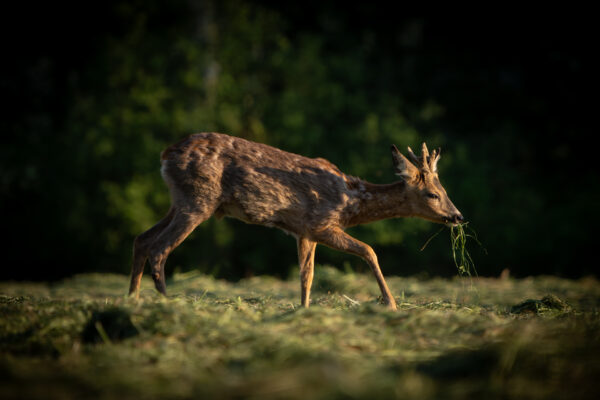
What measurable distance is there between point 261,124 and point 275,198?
31.3ft

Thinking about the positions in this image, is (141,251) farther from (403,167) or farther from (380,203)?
(403,167)

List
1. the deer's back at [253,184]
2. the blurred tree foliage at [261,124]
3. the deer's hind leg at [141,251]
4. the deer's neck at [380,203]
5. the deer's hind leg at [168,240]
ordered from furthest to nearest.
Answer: the blurred tree foliage at [261,124], the deer's neck at [380,203], the deer's back at [253,184], the deer's hind leg at [141,251], the deer's hind leg at [168,240]

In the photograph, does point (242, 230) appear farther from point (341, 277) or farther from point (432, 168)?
point (432, 168)

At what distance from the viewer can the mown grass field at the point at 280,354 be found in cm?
222

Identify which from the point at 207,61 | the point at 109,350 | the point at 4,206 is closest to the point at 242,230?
the point at 207,61

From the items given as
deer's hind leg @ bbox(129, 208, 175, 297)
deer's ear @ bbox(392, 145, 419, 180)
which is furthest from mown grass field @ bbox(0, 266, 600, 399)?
deer's ear @ bbox(392, 145, 419, 180)

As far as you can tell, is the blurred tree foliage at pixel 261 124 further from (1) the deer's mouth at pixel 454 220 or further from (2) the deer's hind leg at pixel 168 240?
(2) the deer's hind leg at pixel 168 240

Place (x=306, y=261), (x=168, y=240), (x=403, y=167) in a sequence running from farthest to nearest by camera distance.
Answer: (x=403, y=167)
(x=306, y=261)
(x=168, y=240)

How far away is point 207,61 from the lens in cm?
1509

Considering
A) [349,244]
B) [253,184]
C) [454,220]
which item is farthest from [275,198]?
[454,220]

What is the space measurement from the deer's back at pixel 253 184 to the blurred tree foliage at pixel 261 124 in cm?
792

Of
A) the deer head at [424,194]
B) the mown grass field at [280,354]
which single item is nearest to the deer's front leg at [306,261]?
the deer head at [424,194]

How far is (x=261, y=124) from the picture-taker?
48.6ft

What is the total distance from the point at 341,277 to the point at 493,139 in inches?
435
